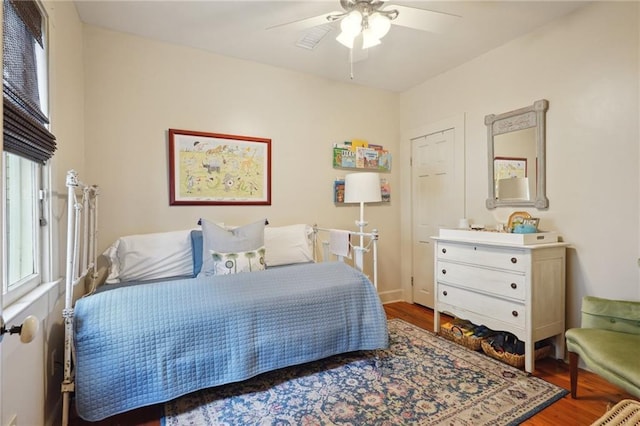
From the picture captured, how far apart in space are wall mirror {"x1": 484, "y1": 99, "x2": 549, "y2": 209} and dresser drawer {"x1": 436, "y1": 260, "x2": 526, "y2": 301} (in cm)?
65

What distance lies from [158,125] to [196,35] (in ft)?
2.49

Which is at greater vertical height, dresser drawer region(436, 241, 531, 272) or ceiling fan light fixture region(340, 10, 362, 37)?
ceiling fan light fixture region(340, 10, 362, 37)

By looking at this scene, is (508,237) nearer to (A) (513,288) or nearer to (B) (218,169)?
(A) (513,288)

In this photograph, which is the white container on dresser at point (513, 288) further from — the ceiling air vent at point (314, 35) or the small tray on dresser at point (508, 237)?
the ceiling air vent at point (314, 35)

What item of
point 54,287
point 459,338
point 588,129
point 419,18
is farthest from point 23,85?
point 588,129

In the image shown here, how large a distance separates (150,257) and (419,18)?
238 centimetres

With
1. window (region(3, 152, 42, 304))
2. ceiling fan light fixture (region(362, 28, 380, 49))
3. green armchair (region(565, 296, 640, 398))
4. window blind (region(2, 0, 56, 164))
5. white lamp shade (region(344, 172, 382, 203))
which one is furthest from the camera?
white lamp shade (region(344, 172, 382, 203))

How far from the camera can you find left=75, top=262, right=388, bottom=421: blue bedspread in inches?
59.1

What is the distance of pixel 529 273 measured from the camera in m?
2.05

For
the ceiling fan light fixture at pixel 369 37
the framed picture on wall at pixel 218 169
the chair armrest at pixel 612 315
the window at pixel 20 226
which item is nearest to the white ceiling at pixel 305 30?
the ceiling fan light fixture at pixel 369 37

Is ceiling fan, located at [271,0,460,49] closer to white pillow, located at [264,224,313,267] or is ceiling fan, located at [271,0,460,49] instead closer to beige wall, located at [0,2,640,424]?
beige wall, located at [0,2,640,424]

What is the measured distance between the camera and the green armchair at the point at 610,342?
4.74 ft

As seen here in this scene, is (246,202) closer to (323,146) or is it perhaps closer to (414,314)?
(323,146)

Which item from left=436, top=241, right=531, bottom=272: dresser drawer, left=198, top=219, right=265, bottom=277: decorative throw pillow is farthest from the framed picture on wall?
left=436, top=241, right=531, bottom=272: dresser drawer
